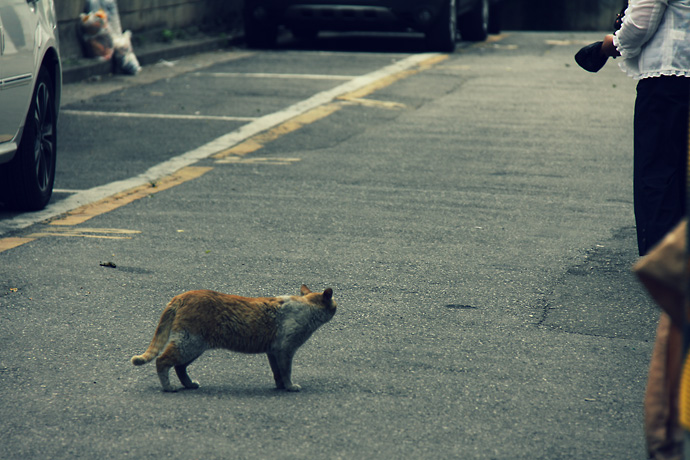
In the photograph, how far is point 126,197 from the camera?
7160 mm

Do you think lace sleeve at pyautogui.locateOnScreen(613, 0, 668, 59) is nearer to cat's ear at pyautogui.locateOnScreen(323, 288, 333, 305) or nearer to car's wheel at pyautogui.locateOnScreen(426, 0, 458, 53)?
cat's ear at pyautogui.locateOnScreen(323, 288, 333, 305)

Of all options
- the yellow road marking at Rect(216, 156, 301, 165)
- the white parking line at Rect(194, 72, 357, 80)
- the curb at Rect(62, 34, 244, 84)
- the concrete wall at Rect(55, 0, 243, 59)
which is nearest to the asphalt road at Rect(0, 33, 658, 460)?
the yellow road marking at Rect(216, 156, 301, 165)

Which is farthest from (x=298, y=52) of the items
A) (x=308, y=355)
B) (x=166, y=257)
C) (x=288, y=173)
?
(x=308, y=355)

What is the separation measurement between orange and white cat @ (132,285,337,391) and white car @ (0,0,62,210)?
2855mm

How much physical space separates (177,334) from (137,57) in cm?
1176

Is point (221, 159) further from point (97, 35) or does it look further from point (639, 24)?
point (97, 35)

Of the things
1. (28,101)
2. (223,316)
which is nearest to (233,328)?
(223,316)

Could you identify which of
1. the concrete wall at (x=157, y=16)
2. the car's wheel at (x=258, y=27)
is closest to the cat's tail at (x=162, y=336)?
the concrete wall at (x=157, y=16)

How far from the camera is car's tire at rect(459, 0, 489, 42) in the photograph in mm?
19203

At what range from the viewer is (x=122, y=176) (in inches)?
310

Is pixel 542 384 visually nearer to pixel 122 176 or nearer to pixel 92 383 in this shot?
pixel 92 383

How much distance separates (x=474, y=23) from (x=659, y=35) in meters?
15.0

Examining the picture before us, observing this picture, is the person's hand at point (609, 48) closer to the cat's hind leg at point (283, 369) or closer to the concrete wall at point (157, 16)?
the cat's hind leg at point (283, 369)

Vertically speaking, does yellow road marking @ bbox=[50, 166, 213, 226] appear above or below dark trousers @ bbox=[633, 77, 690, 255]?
below
